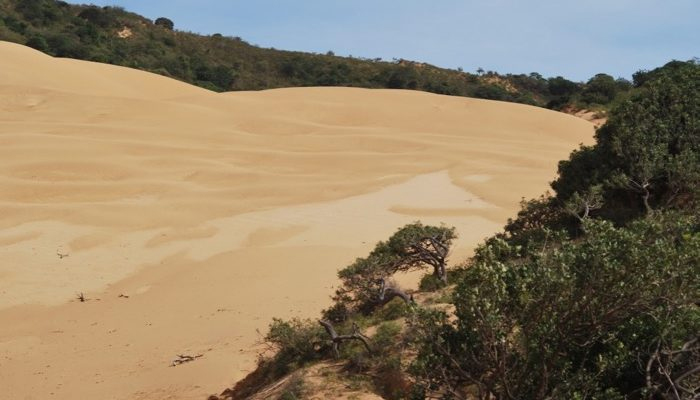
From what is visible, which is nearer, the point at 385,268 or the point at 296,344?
the point at 296,344

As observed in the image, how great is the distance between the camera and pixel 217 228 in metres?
18.8

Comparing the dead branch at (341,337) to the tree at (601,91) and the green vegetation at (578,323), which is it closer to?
the green vegetation at (578,323)

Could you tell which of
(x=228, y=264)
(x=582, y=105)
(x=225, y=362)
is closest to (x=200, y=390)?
(x=225, y=362)

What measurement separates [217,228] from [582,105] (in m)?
39.2

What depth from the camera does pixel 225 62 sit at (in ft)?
239

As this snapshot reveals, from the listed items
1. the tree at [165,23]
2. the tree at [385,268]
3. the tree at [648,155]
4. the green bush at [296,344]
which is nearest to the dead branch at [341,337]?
the green bush at [296,344]

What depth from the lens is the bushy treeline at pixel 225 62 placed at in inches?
2192

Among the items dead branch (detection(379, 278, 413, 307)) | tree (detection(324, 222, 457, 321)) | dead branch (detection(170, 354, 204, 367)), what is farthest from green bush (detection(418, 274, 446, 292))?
dead branch (detection(170, 354, 204, 367))

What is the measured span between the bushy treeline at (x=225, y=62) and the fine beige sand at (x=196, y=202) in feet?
46.0

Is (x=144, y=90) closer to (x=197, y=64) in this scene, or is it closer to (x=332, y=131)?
(x=332, y=131)

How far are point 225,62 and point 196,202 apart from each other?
5408cm

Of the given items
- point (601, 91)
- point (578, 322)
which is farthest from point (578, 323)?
point (601, 91)

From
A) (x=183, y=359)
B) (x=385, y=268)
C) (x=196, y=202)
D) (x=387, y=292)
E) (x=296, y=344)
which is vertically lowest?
(x=183, y=359)

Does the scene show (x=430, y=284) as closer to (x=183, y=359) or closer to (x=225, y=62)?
(x=183, y=359)
